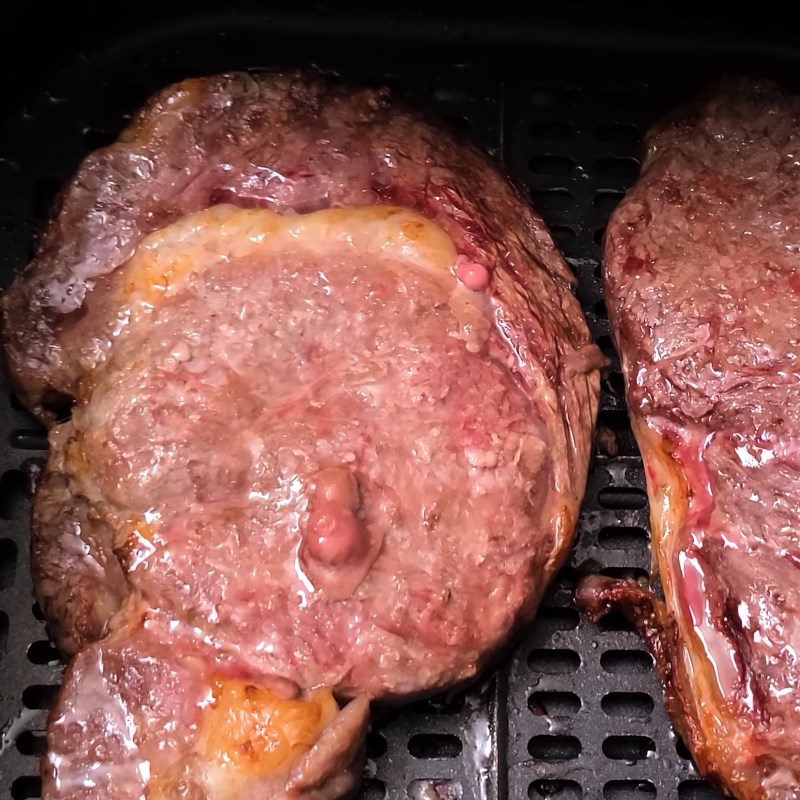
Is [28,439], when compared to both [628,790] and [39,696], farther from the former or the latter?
[628,790]

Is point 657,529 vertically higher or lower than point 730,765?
higher

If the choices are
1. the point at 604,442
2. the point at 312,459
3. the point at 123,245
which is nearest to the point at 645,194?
the point at 604,442

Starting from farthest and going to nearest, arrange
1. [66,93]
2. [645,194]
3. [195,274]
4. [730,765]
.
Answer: [66,93], [645,194], [195,274], [730,765]

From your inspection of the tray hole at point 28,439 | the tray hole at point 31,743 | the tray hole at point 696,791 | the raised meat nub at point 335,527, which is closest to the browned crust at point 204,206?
the tray hole at point 28,439

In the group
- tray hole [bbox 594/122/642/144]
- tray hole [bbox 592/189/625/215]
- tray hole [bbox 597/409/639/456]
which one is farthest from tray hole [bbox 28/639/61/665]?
tray hole [bbox 594/122/642/144]

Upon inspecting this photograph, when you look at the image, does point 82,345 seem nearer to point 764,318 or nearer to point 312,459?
point 312,459

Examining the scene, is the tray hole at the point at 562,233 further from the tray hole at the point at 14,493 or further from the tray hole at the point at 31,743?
the tray hole at the point at 31,743

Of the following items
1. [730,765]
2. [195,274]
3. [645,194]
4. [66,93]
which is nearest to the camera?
[730,765]

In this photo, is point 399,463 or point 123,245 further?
point 123,245
